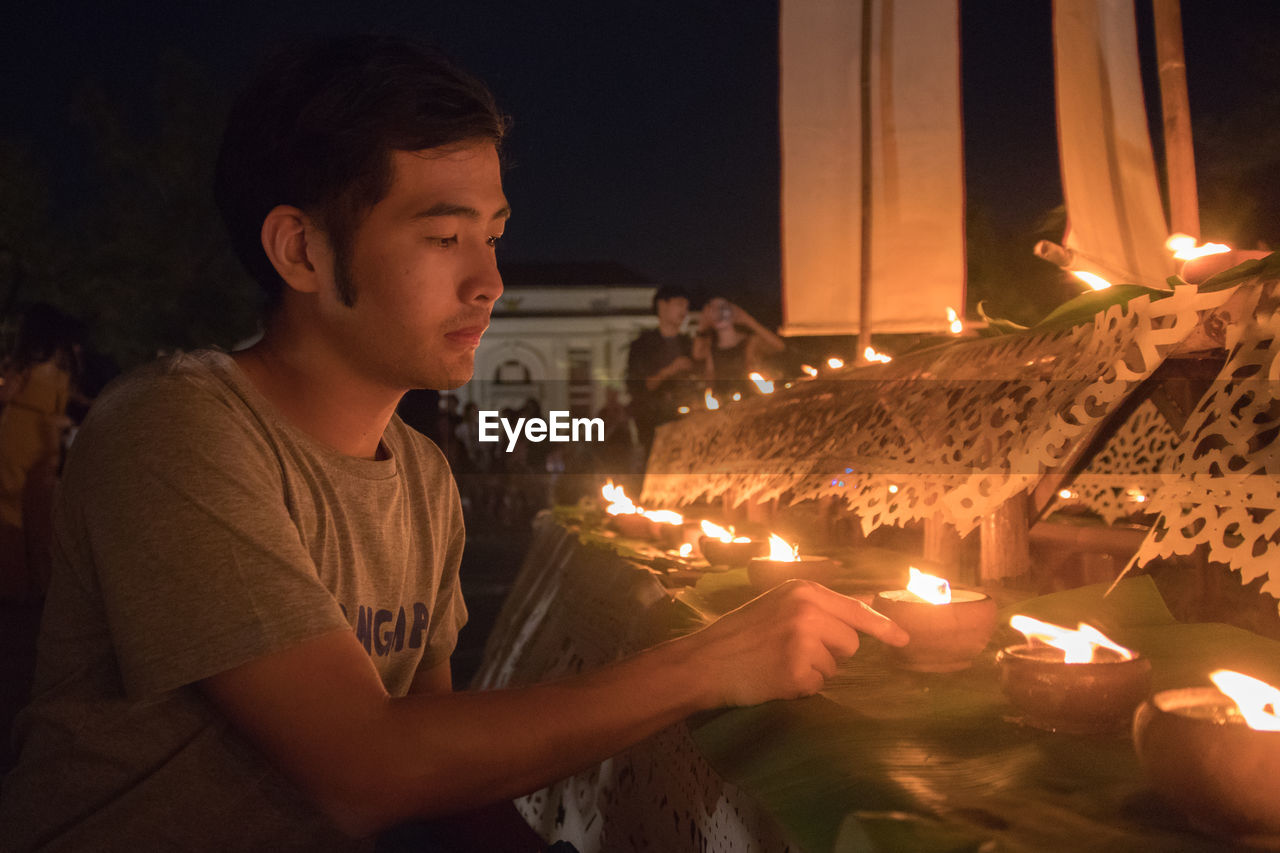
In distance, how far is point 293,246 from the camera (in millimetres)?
1460

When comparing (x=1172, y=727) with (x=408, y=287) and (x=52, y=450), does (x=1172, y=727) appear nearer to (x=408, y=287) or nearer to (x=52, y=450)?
(x=408, y=287)

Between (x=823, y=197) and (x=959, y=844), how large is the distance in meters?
3.63

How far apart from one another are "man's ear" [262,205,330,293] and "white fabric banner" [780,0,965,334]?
2636 mm

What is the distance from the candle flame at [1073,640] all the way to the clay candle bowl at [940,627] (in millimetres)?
85

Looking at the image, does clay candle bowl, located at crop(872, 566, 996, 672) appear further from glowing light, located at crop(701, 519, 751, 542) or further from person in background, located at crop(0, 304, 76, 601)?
person in background, located at crop(0, 304, 76, 601)

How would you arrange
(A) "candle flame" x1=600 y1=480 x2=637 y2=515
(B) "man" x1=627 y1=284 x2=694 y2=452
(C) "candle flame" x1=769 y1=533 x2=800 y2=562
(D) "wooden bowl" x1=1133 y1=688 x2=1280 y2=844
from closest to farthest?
(D) "wooden bowl" x1=1133 y1=688 x2=1280 y2=844 → (C) "candle flame" x1=769 y1=533 x2=800 y2=562 → (A) "candle flame" x1=600 y1=480 x2=637 y2=515 → (B) "man" x1=627 y1=284 x2=694 y2=452

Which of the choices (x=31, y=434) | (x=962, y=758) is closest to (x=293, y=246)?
(x=962, y=758)

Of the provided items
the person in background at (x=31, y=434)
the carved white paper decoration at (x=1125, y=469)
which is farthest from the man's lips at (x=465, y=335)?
the person in background at (x=31, y=434)

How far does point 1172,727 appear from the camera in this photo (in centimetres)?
70

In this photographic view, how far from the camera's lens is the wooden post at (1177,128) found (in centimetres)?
283

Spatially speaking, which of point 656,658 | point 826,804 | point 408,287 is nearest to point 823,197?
point 408,287

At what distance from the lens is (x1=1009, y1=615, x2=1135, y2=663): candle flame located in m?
0.97

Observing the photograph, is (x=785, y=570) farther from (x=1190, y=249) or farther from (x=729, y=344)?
(x=729, y=344)

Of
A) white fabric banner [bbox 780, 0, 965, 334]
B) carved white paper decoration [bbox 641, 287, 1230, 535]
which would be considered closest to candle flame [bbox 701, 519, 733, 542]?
carved white paper decoration [bbox 641, 287, 1230, 535]
